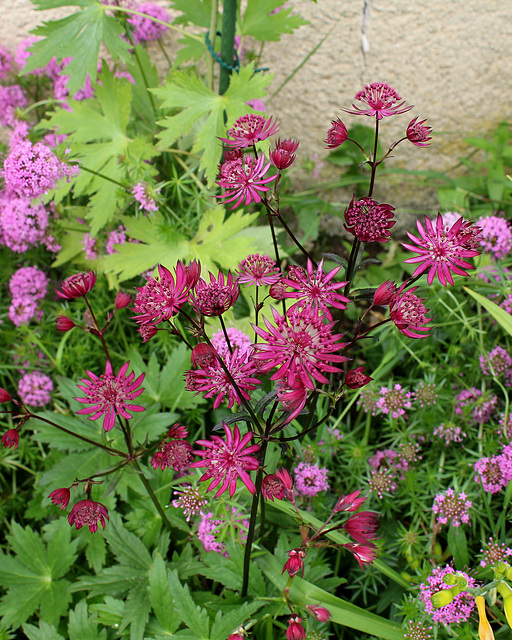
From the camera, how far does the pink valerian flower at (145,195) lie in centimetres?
204

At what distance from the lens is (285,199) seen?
8.26ft

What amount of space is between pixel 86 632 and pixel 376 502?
109cm

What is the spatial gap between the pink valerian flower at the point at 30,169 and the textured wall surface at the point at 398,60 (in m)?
1.44

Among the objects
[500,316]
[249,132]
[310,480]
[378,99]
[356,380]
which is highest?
[378,99]

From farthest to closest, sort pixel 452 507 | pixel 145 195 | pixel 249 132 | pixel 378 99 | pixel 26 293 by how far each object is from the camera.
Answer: pixel 26 293, pixel 145 195, pixel 452 507, pixel 249 132, pixel 378 99

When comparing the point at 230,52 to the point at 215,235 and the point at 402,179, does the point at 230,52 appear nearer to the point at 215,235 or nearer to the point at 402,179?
the point at 215,235

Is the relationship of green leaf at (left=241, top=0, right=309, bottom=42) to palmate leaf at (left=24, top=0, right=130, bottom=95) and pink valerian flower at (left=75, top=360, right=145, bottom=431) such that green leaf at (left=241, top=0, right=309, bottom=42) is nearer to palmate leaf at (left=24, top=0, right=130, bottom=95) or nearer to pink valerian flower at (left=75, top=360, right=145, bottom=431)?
palmate leaf at (left=24, top=0, right=130, bottom=95)

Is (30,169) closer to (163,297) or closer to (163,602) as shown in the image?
(163,297)

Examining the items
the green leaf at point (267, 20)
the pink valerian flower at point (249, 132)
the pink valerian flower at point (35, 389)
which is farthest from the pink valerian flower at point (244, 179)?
the pink valerian flower at point (35, 389)

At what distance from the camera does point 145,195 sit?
206cm

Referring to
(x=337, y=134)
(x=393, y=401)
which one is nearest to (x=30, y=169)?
(x=337, y=134)

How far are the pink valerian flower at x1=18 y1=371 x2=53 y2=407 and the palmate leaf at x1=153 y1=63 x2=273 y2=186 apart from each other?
1151 millimetres

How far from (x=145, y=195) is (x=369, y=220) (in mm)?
1302

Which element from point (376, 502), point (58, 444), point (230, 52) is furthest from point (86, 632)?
point (230, 52)
